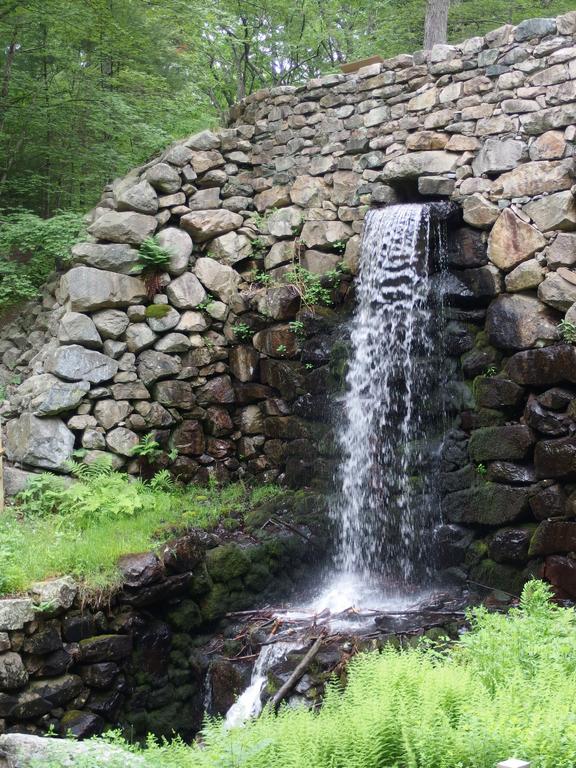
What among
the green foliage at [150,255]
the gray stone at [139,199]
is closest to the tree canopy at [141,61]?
the gray stone at [139,199]

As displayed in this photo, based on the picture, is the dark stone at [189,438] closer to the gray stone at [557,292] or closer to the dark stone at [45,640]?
the dark stone at [45,640]

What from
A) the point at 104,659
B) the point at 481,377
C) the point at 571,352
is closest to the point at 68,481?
the point at 104,659

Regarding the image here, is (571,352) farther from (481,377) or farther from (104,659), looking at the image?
(104,659)

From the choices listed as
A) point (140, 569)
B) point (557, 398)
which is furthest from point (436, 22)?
point (140, 569)

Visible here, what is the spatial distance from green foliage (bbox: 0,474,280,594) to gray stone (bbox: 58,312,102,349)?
1.40m

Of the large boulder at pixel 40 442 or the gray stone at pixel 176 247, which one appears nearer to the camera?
the large boulder at pixel 40 442

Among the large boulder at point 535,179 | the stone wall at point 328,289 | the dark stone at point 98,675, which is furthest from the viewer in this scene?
the large boulder at point 535,179

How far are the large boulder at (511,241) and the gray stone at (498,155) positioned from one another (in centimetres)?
52

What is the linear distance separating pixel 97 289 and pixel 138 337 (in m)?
0.72

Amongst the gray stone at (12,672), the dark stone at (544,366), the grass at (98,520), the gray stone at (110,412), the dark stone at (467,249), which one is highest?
the dark stone at (467,249)

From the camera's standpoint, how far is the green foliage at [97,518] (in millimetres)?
6332

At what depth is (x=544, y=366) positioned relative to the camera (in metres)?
6.73

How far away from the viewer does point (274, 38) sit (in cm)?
1366

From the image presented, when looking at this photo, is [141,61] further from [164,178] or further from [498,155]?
[498,155]
